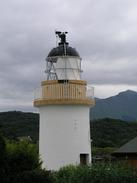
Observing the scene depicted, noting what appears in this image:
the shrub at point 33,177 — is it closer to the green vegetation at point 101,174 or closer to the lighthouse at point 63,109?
the green vegetation at point 101,174

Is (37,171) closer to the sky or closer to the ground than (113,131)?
closer to the ground

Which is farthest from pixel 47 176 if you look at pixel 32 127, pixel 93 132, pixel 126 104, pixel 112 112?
pixel 126 104

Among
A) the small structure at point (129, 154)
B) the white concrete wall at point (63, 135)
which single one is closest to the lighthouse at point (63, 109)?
the white concrete wall at point (63, 135)

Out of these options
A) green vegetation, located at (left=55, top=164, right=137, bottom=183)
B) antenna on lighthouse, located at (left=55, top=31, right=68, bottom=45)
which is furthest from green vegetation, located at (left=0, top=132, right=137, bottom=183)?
antenna on lighthouse, located at (left=55, top=31, right=68, bottom=45)

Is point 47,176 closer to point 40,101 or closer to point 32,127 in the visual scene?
point 40,101

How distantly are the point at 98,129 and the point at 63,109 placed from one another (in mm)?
36239

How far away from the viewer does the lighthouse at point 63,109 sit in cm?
2300

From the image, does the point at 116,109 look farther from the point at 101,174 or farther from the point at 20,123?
the point at 101,174

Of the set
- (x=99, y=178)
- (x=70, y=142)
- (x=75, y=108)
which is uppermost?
(x=75, y=108)

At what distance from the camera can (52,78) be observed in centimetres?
Result: 2378

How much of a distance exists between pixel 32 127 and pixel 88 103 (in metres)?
43.6

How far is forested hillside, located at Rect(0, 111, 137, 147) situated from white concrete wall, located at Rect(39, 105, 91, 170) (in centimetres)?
2368

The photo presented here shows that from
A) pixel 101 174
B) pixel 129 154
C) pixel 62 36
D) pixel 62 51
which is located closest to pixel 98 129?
pixel 62 36

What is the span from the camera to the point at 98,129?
59000 mm
